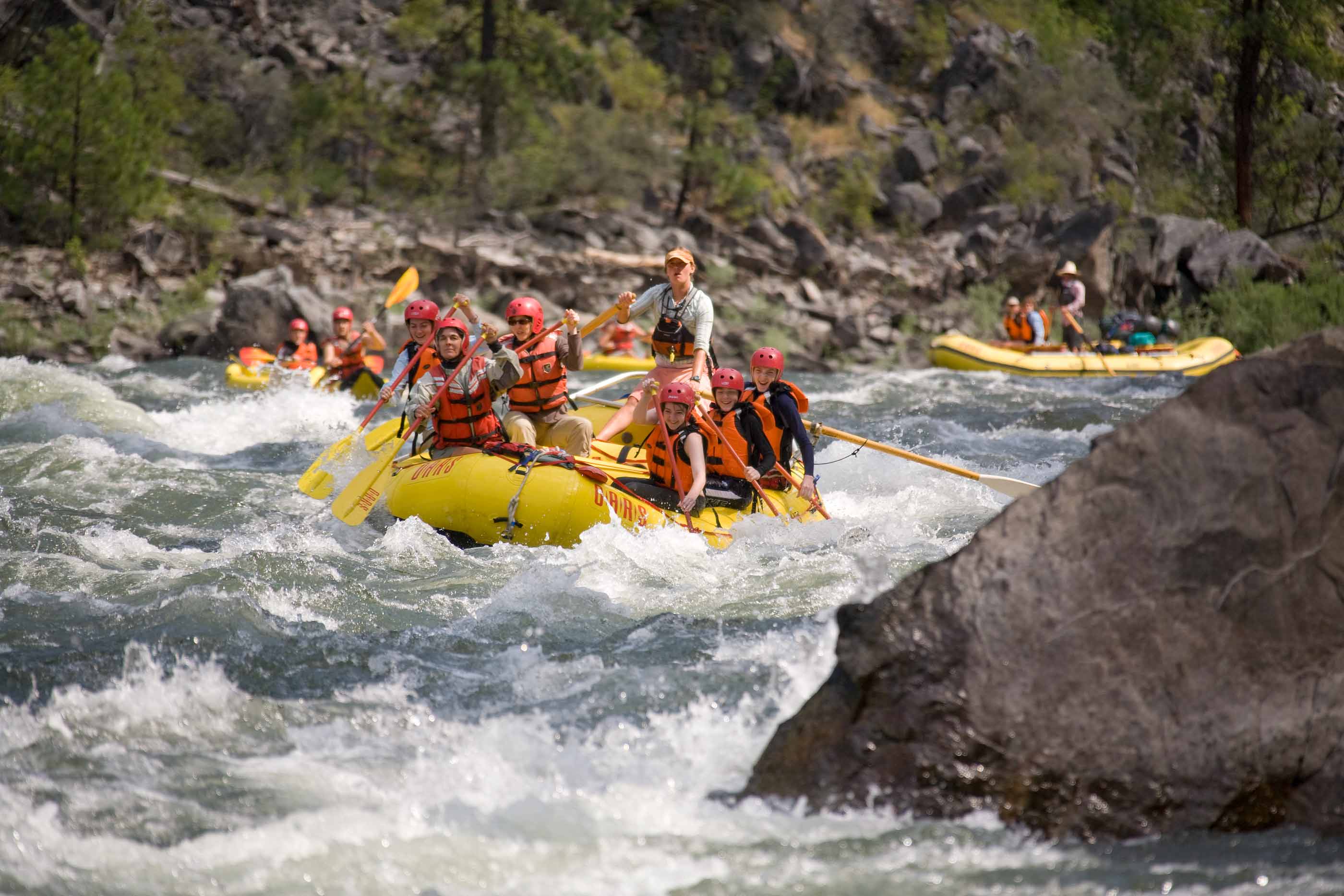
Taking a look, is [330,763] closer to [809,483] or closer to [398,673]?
[398,673]

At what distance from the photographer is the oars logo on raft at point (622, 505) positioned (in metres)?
7.07

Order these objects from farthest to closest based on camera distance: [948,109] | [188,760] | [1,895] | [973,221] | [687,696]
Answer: [948,109] < [973,221] < [687,696] < [188,760] < [1,895]

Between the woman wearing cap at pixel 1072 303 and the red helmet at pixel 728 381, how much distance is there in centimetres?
1009

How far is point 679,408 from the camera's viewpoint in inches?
284

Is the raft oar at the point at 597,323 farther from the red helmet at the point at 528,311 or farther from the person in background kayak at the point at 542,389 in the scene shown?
the red helmet at the point at 528,311

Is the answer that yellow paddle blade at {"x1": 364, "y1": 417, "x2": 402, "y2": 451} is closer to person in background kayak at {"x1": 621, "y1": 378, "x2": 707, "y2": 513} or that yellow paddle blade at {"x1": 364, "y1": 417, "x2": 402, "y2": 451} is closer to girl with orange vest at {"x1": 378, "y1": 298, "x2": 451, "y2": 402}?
girl with orange vest at {"x1": 378, "y1": 298, "x2": 451, "y2": 402}

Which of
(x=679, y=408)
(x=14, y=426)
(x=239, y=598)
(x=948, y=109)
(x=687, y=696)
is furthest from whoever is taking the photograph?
(x=948, y=109)

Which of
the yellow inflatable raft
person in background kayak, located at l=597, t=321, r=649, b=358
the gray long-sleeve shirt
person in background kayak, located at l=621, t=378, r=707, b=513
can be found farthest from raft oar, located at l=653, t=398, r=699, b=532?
person in background kayak, located at l=597, t=321, r=649, b=358

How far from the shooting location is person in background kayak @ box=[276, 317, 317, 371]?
1435 cm

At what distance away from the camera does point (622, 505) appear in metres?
7.11

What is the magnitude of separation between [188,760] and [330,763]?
48 cm

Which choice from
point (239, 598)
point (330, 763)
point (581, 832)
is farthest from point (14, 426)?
point (581, 832)

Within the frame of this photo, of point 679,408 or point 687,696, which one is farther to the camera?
point 679,408

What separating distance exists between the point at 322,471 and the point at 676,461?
297 centimetres
